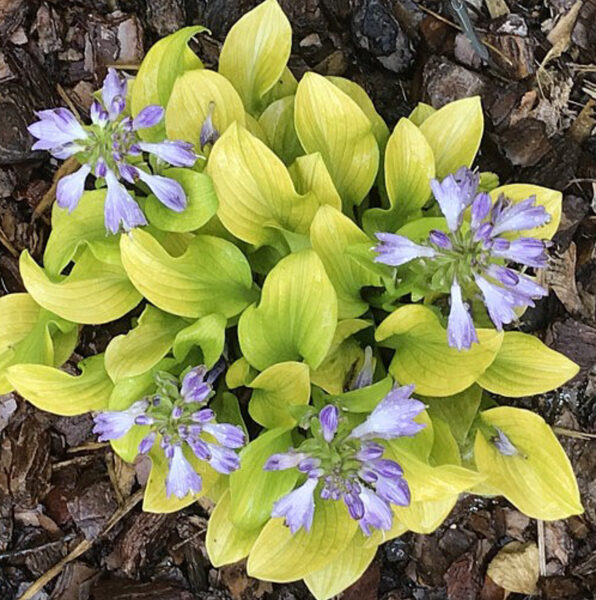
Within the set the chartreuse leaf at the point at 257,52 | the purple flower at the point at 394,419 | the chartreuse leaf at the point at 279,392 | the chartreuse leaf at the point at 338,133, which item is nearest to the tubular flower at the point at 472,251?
the purple flower at the point at 394,419

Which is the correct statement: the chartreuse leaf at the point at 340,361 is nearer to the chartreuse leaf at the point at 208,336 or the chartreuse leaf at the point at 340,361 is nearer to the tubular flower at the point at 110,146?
the chartreuse leaf at the point at 208,336

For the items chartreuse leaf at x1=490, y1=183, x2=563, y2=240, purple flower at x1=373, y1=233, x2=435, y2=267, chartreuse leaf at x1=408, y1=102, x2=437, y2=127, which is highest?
purple flower at x1=373, y1=233, x2=435, y2=267

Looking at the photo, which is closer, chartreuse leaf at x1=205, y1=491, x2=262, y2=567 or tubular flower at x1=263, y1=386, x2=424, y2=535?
tubular flower at x1=263, y1=386, x2=424, y2=535

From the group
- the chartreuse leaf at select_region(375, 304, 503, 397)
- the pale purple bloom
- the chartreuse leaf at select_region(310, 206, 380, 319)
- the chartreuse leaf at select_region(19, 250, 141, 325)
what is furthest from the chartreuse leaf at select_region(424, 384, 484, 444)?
the chartreuse leaf at select_region(19, 250, 141, 325)

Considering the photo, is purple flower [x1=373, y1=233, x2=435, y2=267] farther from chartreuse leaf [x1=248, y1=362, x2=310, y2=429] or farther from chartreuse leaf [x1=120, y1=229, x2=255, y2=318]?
chartreuse leaf [x1=120, y1=229, x2=255, y2=318]

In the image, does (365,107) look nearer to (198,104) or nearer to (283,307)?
(198,104)

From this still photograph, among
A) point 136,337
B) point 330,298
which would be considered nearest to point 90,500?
point 136,337
